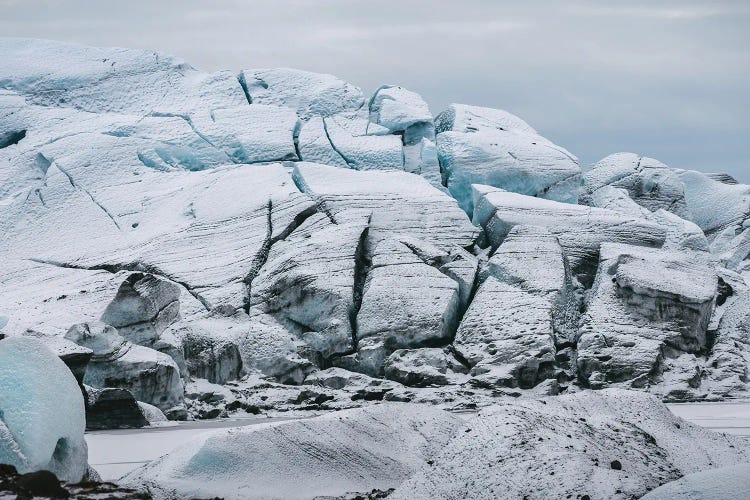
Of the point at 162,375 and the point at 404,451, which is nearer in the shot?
the point at 404,451

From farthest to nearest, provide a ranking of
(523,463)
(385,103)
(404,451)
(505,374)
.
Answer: (385,103) → (505,374) → (404,451) → (523,463)

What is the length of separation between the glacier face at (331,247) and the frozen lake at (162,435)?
956 millimetres

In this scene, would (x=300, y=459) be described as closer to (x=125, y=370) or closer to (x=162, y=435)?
(x=162, y=435)

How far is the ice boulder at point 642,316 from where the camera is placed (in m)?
15.7

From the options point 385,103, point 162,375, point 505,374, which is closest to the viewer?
point 162,375

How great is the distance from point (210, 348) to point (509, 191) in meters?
7.33

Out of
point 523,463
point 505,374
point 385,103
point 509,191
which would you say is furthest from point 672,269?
point 523,463

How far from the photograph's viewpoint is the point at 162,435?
1212 cm

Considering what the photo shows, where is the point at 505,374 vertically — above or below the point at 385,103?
below

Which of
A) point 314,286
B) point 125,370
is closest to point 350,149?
point 314,286

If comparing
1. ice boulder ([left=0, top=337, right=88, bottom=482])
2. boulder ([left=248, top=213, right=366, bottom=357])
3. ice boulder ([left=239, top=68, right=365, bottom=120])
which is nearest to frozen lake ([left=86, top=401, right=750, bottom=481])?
ice boulder ([left=0, top=337, right=88, bottom=482])

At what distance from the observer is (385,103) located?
2367cm

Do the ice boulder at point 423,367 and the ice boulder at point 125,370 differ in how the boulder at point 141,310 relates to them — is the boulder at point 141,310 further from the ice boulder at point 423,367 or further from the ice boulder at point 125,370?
the ice boulder at point 423,367

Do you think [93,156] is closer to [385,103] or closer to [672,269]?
[385,103]
